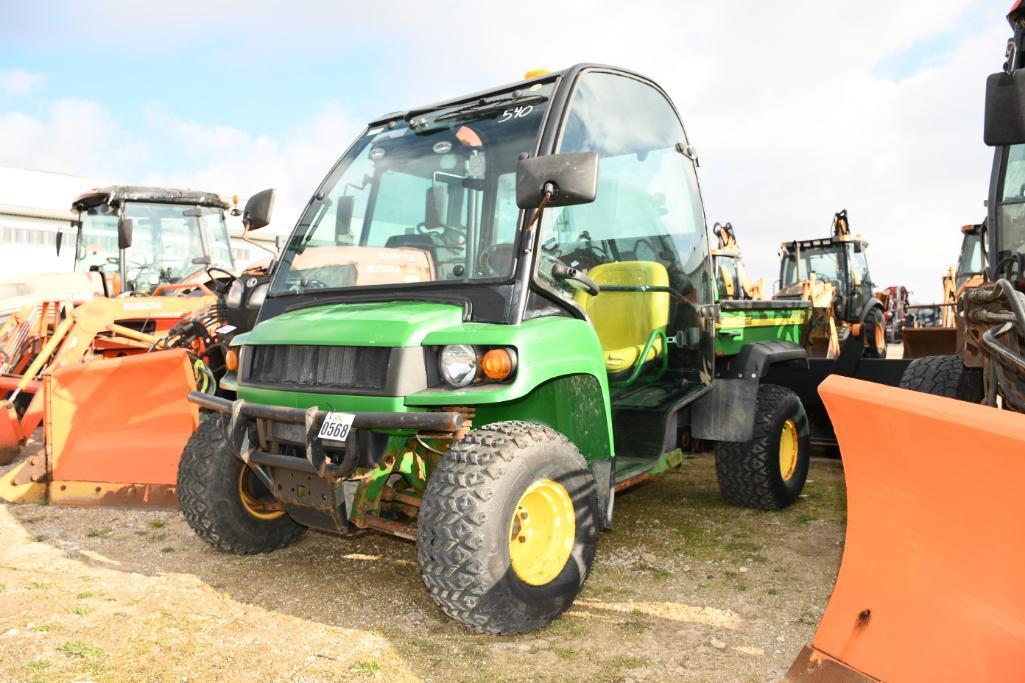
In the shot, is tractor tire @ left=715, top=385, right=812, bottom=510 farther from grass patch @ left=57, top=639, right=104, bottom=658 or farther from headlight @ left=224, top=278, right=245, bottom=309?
grass patch @ left=57, top=639, right=104, bottom=658

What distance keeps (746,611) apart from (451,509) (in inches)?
57.9

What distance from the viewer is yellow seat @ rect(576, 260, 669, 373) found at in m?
4.32

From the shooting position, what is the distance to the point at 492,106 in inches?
154

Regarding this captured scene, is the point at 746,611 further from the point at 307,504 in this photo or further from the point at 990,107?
the point at 990,107

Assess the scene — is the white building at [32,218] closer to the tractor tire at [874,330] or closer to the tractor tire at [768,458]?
the tractor tire at [874,330]

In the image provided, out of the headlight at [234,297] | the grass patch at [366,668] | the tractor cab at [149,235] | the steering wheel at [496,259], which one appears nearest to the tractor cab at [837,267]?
the tractor cab at [149,235]

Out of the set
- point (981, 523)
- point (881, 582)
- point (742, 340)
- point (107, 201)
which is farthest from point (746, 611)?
point (107, 201)

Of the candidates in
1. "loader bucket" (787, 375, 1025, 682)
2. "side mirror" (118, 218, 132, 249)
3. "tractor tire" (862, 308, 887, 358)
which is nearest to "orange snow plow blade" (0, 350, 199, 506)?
"side mirror" (118, 218, 132, 249)

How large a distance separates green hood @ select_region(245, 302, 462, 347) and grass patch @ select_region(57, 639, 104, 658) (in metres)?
1.38

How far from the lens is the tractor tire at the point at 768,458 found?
201 inches

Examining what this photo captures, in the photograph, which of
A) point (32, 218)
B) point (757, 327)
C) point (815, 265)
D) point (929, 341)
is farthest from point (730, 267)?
point (32, 218)

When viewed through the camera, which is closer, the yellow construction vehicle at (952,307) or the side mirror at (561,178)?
the side mirror at (561,178)

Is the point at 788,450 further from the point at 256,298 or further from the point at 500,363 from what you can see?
the point at 256,298

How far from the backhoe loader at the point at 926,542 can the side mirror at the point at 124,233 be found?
8192mm
